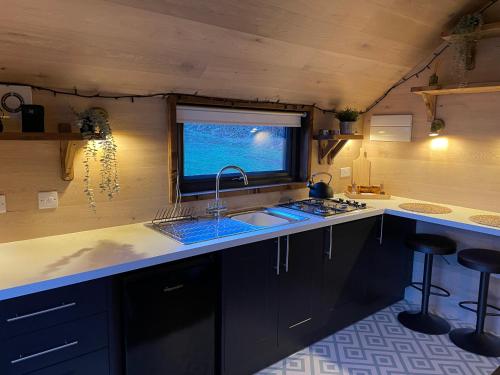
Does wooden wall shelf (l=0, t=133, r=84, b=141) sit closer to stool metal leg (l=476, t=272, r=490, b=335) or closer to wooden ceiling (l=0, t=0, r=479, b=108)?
wooden ceiling (l=0, t=0, r=479, b=108)

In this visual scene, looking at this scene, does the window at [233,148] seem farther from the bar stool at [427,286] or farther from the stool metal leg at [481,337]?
the stool metal leg at [481,337]

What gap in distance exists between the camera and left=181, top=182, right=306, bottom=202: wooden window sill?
8.22 feet

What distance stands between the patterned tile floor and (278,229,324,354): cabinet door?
125 millimetres

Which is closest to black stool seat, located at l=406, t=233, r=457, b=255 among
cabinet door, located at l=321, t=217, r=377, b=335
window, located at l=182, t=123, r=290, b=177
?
cabinet door, located at l=321, t=217, r=377, b=335

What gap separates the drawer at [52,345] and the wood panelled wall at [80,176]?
2.07 feet

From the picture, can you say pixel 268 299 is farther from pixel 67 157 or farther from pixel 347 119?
pixel 347 119

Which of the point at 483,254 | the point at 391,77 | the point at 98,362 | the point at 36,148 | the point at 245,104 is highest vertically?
the point at 391,77

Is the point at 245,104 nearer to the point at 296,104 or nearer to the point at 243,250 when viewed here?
the point at 296,104

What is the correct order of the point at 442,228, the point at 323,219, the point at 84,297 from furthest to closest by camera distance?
the point at 442,228 → the point at 323,219 → the point at 84,297

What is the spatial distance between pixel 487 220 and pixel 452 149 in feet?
2.18

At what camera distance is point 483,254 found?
99.8 inches

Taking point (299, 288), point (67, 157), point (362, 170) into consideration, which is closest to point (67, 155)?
point (67, 157)

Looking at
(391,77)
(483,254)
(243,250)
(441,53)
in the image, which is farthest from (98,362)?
(441,53)

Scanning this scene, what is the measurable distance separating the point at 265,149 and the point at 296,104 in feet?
1.37
